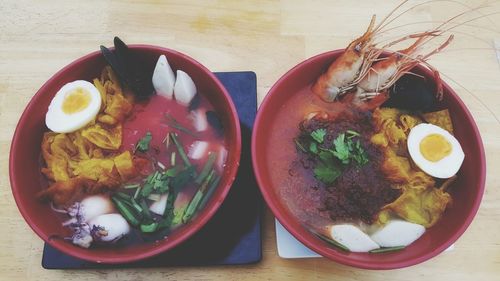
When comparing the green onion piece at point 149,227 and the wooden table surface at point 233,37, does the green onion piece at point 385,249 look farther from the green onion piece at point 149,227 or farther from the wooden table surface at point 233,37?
the green onion piece at point 149,227

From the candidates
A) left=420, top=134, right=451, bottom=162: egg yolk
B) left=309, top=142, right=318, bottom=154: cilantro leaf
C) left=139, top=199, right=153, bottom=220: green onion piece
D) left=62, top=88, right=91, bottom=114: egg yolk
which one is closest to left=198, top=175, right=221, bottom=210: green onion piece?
left=139, top=199, right=153, bottom=220: green onion piece

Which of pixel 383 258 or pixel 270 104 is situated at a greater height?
pixel 270 104

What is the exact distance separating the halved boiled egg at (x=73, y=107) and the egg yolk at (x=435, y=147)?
750 mm

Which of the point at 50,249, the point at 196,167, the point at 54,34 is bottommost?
the point at 50,249

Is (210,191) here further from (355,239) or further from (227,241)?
(355,239)

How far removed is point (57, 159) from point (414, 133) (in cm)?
81

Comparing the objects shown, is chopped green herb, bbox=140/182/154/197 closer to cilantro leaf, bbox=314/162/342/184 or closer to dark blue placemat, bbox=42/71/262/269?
dark blue placemat, bbox=42/71/262/269

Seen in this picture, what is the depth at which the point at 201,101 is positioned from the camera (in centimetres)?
116

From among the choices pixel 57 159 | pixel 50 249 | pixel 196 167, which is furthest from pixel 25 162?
pixel 196 167

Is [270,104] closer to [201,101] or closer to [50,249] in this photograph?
[201,101]

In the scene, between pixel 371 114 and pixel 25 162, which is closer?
pixel 25 162

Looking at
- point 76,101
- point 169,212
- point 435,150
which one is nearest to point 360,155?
point 435,150

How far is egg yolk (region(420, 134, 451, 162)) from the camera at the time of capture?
3.42ft

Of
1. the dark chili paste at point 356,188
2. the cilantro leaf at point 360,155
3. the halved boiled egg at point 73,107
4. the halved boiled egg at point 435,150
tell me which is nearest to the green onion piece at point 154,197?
the halved boiled egg at point 73,107
